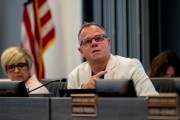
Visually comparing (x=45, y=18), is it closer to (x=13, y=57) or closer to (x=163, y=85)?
(x=13, y=57)

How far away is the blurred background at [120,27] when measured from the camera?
202 inches

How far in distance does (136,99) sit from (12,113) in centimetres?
73

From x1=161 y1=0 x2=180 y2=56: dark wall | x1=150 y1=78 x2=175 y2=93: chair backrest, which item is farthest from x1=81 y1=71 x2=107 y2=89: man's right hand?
x1=161 y1=0 x2=180 y2=56: dark wall

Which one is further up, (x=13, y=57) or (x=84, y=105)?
(x=13, y=57)

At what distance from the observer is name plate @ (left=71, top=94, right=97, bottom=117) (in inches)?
80.7

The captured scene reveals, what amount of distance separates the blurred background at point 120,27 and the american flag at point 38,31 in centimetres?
9

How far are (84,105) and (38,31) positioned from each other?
3725 millimetres

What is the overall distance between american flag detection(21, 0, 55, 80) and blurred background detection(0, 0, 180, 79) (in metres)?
0.09

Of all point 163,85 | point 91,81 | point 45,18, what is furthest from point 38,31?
point 91,81

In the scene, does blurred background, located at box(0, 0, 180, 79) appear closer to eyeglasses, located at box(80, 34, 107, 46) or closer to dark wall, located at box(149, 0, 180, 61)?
dark wall, located at box(149, 0, 180, 61)

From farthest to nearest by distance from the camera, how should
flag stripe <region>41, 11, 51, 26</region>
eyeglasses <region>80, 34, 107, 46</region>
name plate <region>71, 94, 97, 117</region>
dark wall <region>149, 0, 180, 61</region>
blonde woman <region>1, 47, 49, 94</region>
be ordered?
flag stripe <region>41, 11, 51, 26</region> → dark wall <region>149, 0, 180, 61</region> → blonde woman <region>1, 47, 49, 94</region> → eyeglasses <region>80, 34, 107, 46</region> → name plate <region>71, 94, 97, 117</region>

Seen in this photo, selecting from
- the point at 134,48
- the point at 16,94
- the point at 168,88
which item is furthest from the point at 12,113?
the point at 134,48

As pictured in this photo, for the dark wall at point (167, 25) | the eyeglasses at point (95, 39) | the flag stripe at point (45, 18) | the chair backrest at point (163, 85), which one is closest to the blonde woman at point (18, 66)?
the eyeglasses at point (95, 39)

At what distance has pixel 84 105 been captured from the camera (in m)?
2.07
